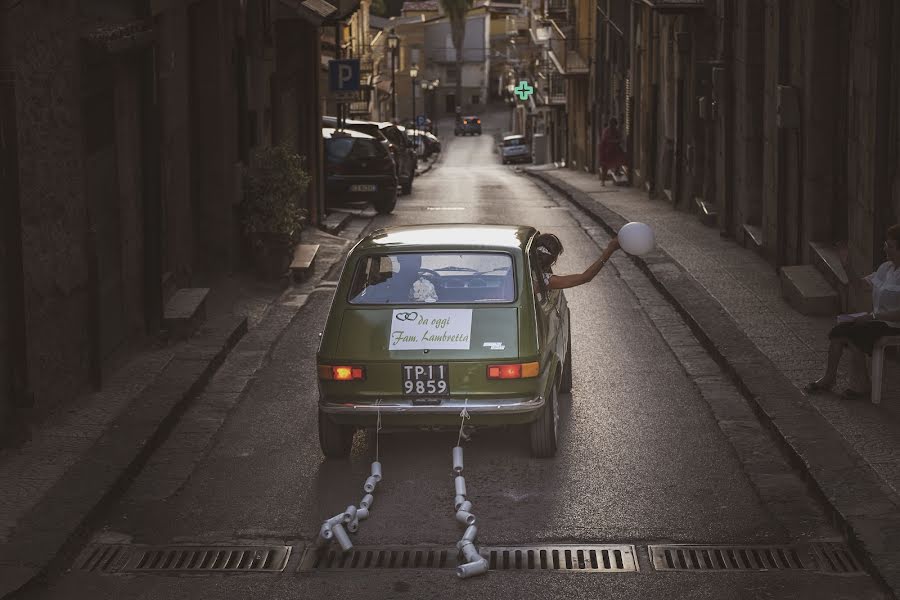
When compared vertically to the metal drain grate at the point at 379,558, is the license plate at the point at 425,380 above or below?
above

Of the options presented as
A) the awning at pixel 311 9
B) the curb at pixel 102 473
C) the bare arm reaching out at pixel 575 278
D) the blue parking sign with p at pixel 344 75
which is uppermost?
the awning at pixel 311 9

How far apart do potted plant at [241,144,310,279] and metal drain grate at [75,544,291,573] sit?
1053 cm

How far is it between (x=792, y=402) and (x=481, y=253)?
2699 millimetres

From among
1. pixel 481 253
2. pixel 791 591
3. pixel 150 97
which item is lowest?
pixel 791 591

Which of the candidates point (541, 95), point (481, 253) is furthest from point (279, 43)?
point (541, 95)

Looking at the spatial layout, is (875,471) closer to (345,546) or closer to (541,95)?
(345,546)

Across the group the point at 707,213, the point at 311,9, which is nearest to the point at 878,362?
the point at 311,9

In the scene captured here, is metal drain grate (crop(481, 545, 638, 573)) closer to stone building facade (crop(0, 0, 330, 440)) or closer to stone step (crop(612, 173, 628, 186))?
stone building facade (crop(0, 0, 330, 440))

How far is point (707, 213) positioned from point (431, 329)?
16.2 meters

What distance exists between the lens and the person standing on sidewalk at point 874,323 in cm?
1095

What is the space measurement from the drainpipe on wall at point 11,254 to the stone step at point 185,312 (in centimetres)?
419

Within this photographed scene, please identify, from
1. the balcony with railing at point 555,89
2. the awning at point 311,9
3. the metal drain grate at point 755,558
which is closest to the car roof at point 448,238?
the metal drain grate at point 755,558

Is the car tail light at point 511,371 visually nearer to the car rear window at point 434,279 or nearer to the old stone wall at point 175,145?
the car rear window at point 434,279

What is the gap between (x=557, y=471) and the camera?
32.8 ft
